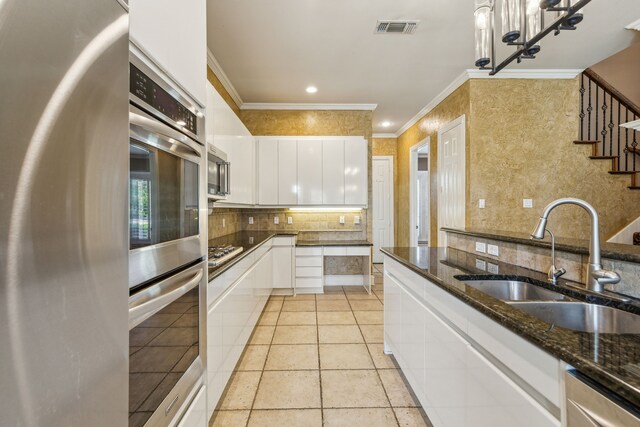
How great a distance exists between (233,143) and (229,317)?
170 centimetres

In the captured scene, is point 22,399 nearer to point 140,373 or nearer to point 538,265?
point 140,373

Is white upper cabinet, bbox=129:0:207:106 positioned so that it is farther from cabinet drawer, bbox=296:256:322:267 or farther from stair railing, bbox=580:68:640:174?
stair railing, bbox=580:68:640:174

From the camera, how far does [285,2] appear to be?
247 centimetres

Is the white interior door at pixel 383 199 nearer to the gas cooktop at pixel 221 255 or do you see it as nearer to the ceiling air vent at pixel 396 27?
the ceiling air vent at pixel 396 27

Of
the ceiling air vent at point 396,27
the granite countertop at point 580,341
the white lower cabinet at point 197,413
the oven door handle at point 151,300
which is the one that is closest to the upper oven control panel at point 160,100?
the oven door handle at point 151,300

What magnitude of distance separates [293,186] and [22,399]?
4.12 metres

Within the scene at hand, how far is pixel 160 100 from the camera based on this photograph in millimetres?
1017

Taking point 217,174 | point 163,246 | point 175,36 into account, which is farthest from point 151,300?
point 217,174

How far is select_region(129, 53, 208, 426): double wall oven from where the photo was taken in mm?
872

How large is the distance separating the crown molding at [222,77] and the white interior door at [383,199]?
334 centimetres

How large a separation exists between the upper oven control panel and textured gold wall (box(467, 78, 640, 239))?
3463 mm

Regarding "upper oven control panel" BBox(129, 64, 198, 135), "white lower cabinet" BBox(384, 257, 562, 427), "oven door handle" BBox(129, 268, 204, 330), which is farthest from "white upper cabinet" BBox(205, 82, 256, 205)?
"white lower cabinet" BBox(384, 257, 562, 427)

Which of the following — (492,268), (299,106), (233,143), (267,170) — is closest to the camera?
(492,268)

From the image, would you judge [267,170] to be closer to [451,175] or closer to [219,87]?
[219,87]
